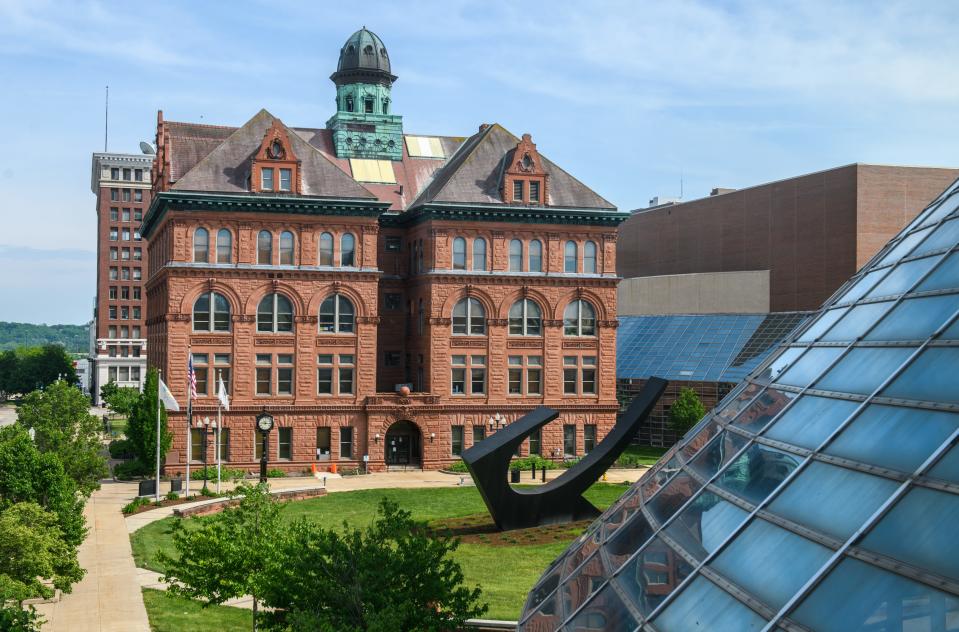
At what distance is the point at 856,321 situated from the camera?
12875 millimetres

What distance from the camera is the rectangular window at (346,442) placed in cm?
5612

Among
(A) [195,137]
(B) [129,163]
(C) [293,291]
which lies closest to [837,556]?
(C) [293,291]

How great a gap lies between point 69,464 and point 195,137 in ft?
85.9

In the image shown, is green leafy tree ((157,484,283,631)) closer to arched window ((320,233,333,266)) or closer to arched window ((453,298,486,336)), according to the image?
arched window ((320,233,333,266))

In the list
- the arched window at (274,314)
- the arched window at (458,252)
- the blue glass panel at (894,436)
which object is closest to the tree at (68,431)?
the arched window at (274,314)

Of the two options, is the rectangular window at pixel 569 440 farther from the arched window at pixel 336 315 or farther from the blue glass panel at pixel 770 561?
the blue glass panel at pixel 770 561

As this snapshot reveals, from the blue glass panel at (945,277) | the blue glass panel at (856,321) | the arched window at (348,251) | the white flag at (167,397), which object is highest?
the arched window at (348,251)

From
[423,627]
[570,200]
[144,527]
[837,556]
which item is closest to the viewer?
[837,556]

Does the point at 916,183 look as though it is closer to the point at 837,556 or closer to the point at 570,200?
the point at 570,200

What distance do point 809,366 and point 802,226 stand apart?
6328 cm

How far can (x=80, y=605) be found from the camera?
88.0ft

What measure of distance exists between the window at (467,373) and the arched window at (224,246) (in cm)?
1368

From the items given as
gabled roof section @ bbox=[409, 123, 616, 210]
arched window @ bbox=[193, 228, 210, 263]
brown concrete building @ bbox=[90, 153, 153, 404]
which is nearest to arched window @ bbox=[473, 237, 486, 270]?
gabled roof section @ bbox=[409, 123, 616, 210]

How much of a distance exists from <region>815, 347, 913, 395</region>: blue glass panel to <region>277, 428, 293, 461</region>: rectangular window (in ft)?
149
